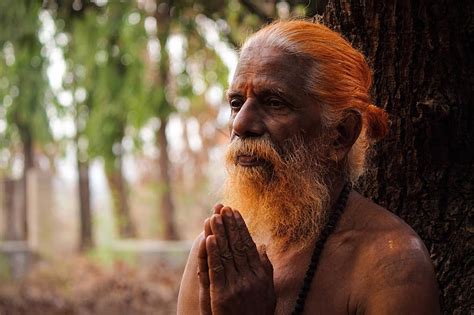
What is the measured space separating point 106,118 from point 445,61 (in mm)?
9024

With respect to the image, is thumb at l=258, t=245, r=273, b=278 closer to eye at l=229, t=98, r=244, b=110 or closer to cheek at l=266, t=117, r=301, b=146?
cheek at l=266, t=117, r=301, b=146

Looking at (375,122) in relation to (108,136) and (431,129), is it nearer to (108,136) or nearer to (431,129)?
(431,129)

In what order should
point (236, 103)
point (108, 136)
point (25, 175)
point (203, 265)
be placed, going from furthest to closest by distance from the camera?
1. point (25, 175)
2. point (108, 136)
3. point (236, 103)
4. point (203, 265)

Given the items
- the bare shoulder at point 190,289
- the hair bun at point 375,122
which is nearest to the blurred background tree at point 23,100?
the bare shoulder at point 190,289

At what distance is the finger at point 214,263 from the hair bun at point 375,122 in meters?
0.77

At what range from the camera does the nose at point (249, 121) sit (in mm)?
2967

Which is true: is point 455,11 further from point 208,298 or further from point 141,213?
point 141,213

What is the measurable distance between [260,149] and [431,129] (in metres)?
0.91

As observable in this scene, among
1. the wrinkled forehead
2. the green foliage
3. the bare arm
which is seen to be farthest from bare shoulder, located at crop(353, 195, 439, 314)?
the green foliage

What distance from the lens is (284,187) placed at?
3088 millimetres

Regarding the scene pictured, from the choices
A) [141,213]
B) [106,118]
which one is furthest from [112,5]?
[141,213]

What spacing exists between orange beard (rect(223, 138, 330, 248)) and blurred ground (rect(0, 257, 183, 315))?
9.55 m

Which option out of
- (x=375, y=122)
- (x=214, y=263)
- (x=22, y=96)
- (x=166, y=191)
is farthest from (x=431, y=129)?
(x=166, y=191)

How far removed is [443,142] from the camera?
3559 millimetres
